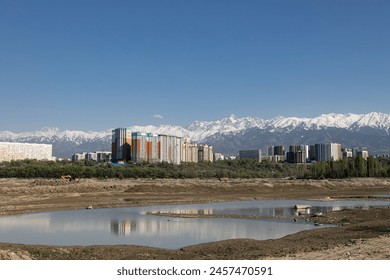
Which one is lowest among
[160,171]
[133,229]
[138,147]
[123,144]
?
[133,229]

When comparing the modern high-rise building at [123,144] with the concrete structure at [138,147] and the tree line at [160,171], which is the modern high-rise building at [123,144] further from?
the tree line at [160,171]

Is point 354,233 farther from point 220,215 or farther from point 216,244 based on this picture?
point 220,215

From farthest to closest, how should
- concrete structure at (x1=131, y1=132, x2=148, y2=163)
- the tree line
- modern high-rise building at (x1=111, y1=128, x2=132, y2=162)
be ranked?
modern high-rise building at (x1=111, y1=128, x2=132, y2=162)
concrete structure at (x1=131, y1=132, x2=148, y2=163)
the tree line

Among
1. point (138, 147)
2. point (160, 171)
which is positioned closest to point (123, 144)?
point (138, 147)

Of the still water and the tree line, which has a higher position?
the tree line

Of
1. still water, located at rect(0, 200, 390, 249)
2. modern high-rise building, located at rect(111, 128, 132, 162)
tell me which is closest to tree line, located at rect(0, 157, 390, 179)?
modern high-rise building, located at rect(111, 128, 132, 162)

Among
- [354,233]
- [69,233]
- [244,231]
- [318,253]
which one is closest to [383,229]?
[354,233]

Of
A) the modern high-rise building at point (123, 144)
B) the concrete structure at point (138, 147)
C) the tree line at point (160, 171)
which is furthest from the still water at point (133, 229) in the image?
the modern high-rise building at point (123, 144)

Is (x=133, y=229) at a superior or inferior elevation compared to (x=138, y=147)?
inferior

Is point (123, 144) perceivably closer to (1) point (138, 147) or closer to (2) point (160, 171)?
(1) point (138, 147)

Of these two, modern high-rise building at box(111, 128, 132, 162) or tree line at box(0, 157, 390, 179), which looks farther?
modern high-rise building at box(111, 128, 132, 162)

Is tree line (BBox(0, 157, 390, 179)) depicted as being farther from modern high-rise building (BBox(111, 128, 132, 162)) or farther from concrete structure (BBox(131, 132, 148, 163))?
modern high-rise building (BBox(111, 128, 132, 162))

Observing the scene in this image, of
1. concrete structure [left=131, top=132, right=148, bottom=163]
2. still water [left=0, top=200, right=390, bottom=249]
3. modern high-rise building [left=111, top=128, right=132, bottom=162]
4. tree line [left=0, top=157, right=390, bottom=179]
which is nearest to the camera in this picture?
still water [left=0, top=200, right=390, bottom=249]

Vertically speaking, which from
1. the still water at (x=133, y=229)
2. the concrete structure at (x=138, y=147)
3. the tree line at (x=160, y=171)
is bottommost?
the still water at (x=133, y=229)
